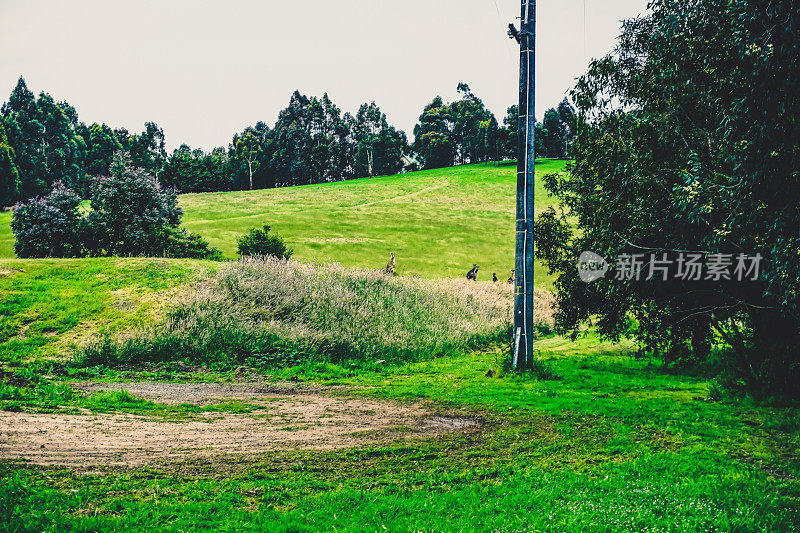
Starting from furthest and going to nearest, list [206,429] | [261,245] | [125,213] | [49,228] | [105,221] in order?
[261,245] → [125,213] → [105,221] → [49,228] → [206,429]

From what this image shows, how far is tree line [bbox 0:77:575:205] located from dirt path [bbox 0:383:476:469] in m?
64.1

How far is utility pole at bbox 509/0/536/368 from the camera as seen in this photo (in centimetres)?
1350

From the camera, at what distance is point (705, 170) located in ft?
31.2

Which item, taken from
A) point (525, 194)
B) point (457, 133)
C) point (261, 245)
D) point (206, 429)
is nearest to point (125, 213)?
point (261, 245)

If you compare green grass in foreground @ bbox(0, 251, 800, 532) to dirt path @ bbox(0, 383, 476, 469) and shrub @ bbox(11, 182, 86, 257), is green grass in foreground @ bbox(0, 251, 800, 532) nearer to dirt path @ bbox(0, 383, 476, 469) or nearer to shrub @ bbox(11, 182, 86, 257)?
dirt path @ bbox(0, 383, 476, 469)

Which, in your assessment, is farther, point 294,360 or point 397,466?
point 294,360

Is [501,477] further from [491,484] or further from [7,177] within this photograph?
[7,177]

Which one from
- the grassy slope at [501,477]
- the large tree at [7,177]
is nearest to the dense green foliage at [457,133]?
the large tree at [7,177]

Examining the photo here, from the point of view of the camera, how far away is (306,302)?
1627 centimetres

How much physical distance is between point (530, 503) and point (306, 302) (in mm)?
11678

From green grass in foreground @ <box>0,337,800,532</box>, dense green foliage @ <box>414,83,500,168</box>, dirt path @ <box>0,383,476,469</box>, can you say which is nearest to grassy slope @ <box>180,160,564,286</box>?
dirt path @ <box>0,383,476,469</box>

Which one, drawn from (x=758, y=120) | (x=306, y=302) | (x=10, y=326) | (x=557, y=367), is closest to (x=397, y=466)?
(x=758, y=120)

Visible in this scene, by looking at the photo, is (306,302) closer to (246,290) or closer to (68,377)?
(246,290)

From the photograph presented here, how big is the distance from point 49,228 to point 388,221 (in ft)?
108
